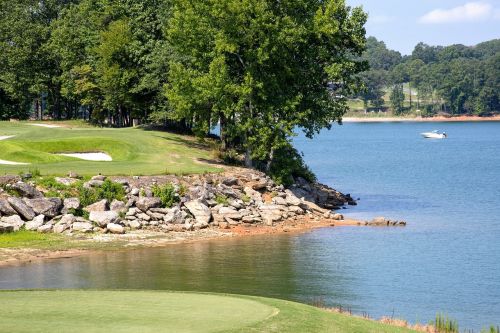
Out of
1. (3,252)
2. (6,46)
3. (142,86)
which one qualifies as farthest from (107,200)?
(6,46)

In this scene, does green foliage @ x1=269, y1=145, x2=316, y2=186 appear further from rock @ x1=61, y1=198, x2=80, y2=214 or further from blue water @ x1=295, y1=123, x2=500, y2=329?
rock @ x1=61, y1=198, x2=80, y2=214

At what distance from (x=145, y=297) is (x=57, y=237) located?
18258mm

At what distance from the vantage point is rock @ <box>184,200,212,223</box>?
4559 cm

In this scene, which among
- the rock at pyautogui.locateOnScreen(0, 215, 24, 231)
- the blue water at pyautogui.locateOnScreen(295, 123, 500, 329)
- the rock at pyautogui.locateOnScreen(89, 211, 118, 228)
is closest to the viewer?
the blue water at pyautogui.locateOnScreen(295, 123, 500, 329)

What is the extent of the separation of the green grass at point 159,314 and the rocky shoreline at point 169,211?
48.8ft

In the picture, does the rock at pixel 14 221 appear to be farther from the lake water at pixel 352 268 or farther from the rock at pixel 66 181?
the lake water at pixel 352 268

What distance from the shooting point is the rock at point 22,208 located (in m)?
41.6

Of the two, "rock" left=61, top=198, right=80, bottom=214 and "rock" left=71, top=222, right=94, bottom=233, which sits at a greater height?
"rock" left=61, top=198, right=80, bottom=214

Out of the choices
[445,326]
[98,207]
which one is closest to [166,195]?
[98,207]

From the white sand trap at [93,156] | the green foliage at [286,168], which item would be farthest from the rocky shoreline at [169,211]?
the white sand trap at [93,156]

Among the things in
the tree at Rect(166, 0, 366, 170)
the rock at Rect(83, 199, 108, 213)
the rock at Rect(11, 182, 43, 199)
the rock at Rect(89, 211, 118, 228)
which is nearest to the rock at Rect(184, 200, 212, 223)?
the rock at Rect(89, 211, 118, 228)

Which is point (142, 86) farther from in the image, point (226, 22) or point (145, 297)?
point (145, 297)

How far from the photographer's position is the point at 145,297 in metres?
23.1

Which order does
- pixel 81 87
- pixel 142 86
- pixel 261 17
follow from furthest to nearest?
1. pixel 81 87
2. pixel 142 86
3. pixel 261 17
